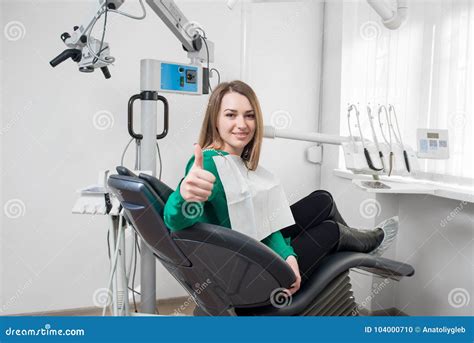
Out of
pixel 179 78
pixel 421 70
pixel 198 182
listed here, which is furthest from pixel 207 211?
pixel 421 70

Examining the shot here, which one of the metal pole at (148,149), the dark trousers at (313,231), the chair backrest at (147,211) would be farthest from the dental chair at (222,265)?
the metal pole at (148,149)

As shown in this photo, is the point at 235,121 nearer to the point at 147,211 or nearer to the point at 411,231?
the point at 147,211

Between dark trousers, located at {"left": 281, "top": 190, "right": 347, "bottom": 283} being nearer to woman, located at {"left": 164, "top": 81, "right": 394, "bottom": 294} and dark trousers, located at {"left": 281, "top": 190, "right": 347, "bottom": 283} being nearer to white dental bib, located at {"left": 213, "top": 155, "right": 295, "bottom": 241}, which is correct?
woman, located at {"left": 164, "top": 81, "right": 394, "bottom": 294}

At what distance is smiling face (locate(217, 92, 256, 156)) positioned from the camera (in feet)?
5.46

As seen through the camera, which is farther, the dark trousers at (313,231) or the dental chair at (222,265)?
the dark trousers at (313,231)

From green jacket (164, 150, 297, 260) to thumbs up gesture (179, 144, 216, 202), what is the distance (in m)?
0.10

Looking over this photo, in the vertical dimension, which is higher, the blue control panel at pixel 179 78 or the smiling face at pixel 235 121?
the blue control panel at pixel 179 78

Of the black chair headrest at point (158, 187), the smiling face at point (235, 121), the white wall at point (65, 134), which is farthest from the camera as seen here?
the white wall at point (65, 134)

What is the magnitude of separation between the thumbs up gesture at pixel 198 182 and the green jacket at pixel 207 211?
0.10 metres

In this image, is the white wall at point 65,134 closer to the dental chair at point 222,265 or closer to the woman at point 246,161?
the woman at point 246,161

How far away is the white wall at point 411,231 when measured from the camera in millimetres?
2285

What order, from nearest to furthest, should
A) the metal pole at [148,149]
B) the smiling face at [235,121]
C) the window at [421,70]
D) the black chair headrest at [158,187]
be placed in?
1. the black chair headrest at [158,187]
2. the smiling face at [235,121]
3. the metal pole at [148,149]
4. the window at [421,70]

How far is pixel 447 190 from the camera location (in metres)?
2.16

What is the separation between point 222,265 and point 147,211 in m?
0.27
